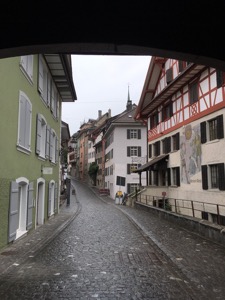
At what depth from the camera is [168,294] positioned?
609cm

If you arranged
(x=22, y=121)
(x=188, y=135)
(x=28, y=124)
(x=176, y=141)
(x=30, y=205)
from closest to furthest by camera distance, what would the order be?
(x=22, y=121), (x=28, y=124), (x=30, y=205), (x=188, y=135), (x=176, y=141)

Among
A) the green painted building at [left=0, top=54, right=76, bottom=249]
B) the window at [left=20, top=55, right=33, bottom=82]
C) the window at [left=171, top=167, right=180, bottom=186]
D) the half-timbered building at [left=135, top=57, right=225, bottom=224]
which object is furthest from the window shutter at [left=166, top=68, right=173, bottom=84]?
the window at [left=20, top=55, right=33, bottom=82]

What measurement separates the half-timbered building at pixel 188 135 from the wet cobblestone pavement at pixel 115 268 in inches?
143

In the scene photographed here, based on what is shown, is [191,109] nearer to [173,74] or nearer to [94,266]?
[173,74]

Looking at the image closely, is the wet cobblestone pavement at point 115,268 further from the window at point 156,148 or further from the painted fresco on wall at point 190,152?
the window at point 156,148

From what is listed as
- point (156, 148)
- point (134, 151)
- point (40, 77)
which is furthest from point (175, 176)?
point (134, 151)

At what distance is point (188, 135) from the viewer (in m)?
21.6

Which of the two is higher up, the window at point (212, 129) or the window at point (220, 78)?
the window at point (220, 78)

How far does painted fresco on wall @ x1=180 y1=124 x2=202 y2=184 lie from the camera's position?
66.2ft

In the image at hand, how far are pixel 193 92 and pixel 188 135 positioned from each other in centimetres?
256

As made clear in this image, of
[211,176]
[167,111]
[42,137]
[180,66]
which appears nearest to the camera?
[42,137]

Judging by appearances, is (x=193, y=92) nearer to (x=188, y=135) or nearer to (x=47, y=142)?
(x=188, y=135)

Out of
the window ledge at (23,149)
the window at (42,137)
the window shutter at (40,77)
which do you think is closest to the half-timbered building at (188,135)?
the window at (42,137)

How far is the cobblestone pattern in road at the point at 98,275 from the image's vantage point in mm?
6117
